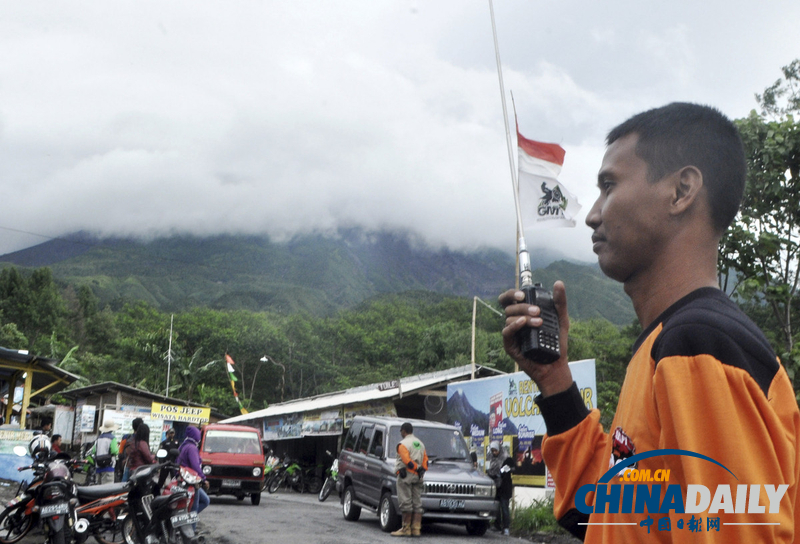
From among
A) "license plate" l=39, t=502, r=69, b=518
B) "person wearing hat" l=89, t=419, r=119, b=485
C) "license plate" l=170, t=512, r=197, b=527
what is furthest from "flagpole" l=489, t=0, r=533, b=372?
"person wearing hat" l=89, t=419, r=119, b=485

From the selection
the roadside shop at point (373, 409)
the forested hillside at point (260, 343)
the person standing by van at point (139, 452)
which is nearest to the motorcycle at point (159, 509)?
the person standing by van at point (139, 452)

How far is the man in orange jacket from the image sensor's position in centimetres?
104

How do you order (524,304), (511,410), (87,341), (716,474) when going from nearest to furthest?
(716,474) < (524,304) < (511,410) < (87,341)

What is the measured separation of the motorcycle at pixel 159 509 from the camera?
8070 millimetres

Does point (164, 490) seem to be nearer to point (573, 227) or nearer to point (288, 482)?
point (573, 227)

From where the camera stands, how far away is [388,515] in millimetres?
12086

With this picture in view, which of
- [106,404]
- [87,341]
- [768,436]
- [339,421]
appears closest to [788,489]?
[768,436]

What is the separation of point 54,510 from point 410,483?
536cm

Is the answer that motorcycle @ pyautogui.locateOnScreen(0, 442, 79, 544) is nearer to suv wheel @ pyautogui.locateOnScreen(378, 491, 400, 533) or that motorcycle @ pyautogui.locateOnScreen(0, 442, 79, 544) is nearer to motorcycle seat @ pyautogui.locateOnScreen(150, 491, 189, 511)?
motorcycle seat @ pyautogui.locateOnScreen(150, 491, 189, 511)

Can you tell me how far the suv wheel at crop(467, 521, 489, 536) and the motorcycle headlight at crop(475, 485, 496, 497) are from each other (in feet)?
1.87

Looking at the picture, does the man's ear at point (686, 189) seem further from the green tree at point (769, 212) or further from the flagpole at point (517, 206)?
the green tree at point (769, 212)

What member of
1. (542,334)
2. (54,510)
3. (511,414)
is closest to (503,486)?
(511,414)

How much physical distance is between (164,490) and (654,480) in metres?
8.21

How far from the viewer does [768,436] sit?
1.05m
